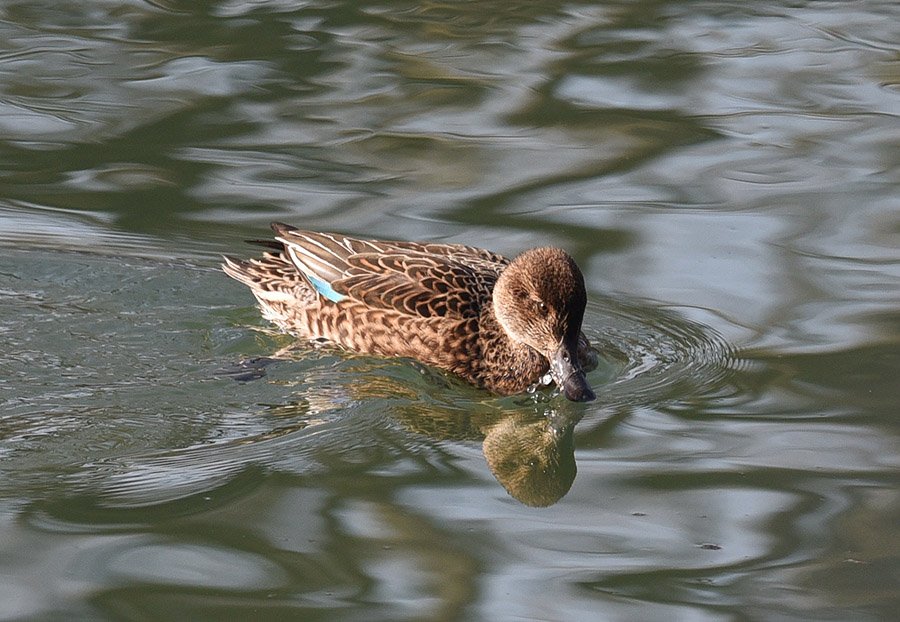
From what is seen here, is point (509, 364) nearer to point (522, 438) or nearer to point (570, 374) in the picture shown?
point (570, 374)

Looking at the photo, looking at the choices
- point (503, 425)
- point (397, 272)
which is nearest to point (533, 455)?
point (503, 425)

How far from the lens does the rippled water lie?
16.4ft

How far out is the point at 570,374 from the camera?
265 inches

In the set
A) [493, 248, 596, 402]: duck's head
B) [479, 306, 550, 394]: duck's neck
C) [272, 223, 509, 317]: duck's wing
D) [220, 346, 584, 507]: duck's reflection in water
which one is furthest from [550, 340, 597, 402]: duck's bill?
[272, 223, 509, 317]: duck's wing

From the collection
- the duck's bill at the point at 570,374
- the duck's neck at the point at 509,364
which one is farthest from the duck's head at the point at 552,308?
the duck's neck at the point at 509,364

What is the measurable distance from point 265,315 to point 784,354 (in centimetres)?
306

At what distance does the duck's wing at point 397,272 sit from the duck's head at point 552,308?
325 mm

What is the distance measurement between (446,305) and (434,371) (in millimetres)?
366

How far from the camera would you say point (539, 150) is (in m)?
10.1

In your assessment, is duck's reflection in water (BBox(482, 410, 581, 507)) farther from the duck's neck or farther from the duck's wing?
the duck's wing

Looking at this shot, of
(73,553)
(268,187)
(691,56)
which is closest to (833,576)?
(73,553)

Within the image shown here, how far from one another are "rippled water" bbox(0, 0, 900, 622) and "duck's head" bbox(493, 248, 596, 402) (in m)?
0.21

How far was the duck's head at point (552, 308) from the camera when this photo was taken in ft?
22.2

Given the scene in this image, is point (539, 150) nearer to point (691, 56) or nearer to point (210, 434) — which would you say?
point (691, 56)
